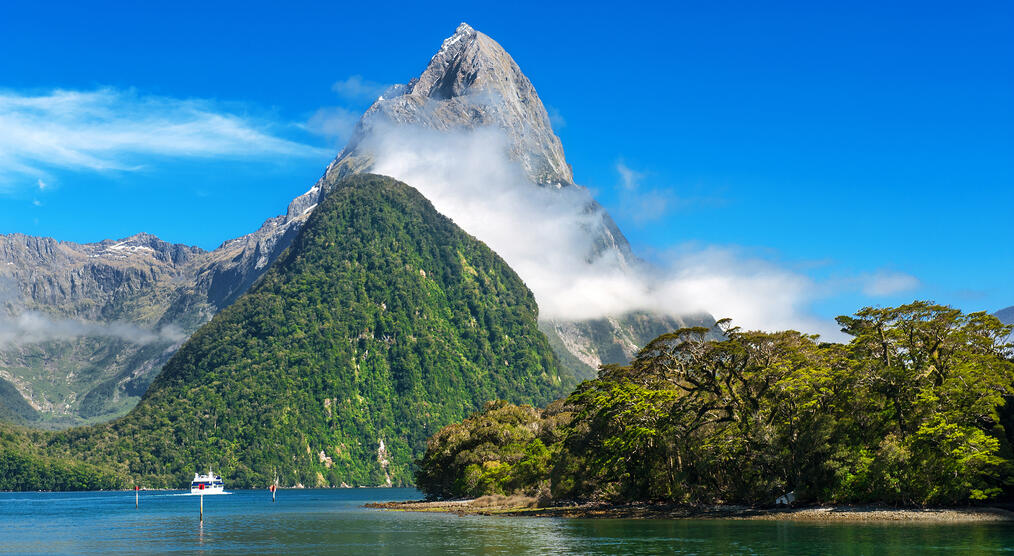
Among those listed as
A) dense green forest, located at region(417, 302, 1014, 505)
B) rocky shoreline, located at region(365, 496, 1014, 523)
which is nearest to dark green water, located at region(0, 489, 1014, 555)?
rocky shoreline, located at region(365, 496, 1014, 523)

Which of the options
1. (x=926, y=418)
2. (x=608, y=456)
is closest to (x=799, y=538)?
(x=926, y=418)

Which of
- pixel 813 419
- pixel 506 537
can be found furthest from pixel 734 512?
pixel 506 537

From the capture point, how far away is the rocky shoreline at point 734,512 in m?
A: 103

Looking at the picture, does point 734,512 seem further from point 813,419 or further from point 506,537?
point 506,537

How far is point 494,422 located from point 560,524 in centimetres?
7287

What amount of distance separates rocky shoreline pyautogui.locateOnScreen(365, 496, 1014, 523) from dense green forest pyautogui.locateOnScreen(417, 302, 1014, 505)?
207 cm

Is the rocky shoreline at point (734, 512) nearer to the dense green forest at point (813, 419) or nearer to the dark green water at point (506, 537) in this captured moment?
the dense green forest at point (813, 419)

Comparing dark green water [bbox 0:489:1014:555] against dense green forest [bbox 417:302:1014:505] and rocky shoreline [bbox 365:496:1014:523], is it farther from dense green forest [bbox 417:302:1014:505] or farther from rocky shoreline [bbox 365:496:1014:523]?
dense green forest [bbox 417:302:1014:505]

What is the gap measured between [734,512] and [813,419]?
642 inches

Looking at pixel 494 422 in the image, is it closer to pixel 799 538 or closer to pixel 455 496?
pixel 455 496

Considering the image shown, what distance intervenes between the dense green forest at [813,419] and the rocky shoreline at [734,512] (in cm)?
207

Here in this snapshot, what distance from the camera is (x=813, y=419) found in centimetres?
11400

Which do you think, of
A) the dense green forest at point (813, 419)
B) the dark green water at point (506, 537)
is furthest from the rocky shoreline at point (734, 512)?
the dark green water at point (506, 537)

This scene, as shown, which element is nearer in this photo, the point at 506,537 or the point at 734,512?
the point at 506,537
